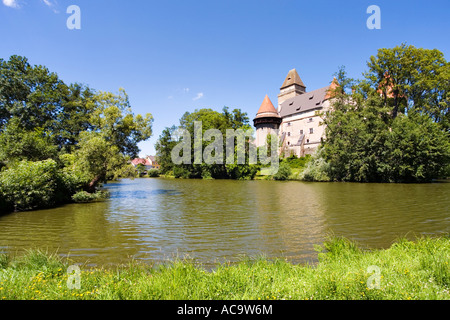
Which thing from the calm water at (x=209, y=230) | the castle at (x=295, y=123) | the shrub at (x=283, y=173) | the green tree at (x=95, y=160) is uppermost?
the castle at (x=295, y=123)

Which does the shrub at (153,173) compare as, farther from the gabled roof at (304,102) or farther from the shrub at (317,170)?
the shrub at (317,170)

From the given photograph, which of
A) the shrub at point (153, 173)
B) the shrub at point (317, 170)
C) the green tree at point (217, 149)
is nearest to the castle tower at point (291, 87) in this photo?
the green tree at point (217, 149)

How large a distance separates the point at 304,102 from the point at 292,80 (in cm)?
1329

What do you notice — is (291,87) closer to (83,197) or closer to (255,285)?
(83,197)

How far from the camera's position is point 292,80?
72.2 metres

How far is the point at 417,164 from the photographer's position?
103ft

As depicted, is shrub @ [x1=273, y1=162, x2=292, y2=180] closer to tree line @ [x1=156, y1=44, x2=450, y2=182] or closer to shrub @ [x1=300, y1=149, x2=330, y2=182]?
tree line @ [x1=156, y1=44, x2=450, y2=182]

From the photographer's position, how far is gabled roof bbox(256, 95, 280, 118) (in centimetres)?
6238

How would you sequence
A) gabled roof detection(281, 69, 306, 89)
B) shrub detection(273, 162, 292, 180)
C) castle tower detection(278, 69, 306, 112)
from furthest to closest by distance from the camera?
gabled roof detection(281, 69, 306, 89), castle tower detection(278, 69, 306, 112), shrub detection(273, 162, 292, 180)

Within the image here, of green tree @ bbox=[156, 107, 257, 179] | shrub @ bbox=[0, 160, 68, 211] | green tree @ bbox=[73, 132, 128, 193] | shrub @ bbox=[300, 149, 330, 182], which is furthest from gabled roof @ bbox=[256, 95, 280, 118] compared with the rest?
shrub @ bbox=[0, 160, 68, 211]

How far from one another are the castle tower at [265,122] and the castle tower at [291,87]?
12.0 metres

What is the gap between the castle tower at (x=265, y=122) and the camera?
62.0m

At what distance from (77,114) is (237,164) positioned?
29920 mm

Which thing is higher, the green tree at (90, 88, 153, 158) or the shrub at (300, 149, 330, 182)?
the green tree at (90, 88, 153, 158)
